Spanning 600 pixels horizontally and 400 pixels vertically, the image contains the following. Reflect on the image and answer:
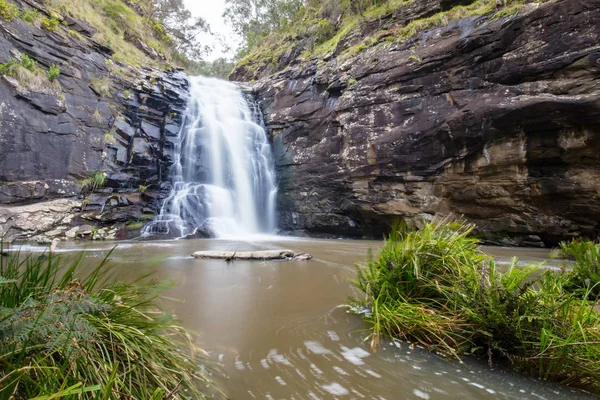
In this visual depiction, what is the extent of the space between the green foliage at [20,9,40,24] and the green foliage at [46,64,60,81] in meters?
2.48

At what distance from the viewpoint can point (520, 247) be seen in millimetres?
10508

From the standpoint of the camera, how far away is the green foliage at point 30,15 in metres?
13.7

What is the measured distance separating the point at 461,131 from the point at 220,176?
39.4ft

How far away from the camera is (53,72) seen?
13.4 metres

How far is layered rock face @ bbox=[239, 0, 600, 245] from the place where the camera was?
924 cm

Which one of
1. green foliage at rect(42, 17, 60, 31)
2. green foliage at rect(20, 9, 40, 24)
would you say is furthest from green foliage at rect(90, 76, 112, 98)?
green foliage at rect(20, 9, 40, 24)

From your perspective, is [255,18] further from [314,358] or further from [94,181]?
[314,358]

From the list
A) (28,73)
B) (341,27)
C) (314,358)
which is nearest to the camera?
(314,358)

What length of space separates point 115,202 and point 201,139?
5.92 m

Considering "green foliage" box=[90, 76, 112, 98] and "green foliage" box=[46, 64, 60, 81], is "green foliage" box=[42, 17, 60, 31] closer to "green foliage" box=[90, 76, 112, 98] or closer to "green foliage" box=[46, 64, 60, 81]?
"green foliage" box=[46, 64, 60, 81]

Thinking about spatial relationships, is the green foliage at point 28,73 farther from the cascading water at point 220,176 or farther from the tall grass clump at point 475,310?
the tall grass clump at point 475,310

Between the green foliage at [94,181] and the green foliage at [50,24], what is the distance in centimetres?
766

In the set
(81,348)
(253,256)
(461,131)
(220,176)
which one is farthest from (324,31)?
(81,348)

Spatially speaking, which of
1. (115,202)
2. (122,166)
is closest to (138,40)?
(122,166)
